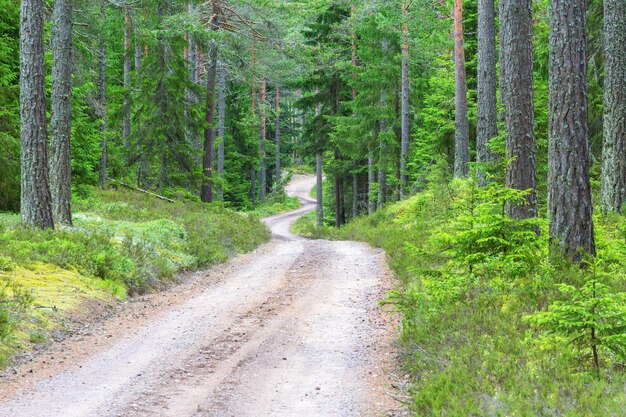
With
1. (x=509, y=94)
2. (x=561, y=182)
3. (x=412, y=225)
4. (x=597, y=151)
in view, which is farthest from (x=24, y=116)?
(x=597, y=151)

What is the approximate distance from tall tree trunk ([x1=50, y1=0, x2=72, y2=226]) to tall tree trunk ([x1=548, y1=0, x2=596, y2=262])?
11.6 meters

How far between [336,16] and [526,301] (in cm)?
3040

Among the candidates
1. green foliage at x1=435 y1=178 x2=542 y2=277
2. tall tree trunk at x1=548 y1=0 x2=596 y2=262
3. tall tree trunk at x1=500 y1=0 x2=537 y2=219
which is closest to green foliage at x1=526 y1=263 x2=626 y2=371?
green foliage at x1=435 y1=178 x2=542 y2=277

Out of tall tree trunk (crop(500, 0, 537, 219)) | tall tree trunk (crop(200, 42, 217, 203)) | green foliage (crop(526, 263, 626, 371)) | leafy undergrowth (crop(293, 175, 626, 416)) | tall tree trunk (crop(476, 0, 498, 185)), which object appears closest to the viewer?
leafy undergrowth (crop(293, 175, 626, 416))

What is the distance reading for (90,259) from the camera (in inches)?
477

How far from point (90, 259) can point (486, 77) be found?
39.5 feet

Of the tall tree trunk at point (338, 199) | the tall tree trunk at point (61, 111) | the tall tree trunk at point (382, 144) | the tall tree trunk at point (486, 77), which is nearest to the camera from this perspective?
the tall tree trunk at point (61, 111)

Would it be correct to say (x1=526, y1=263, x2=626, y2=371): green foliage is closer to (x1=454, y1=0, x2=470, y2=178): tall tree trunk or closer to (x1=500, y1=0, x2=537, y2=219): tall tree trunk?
(x1=500, y1=0, x2=537, y2=219): tall tree trunk

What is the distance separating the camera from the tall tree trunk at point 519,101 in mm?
10945

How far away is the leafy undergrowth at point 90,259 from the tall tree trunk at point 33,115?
2.11 feet

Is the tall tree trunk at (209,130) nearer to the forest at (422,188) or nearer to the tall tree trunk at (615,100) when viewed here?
the forest at (422,188)

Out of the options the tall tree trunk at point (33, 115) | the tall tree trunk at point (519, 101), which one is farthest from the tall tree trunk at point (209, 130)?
the tall tree trunk at point (519, 101)

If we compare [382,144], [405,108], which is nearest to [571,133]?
[405,108]

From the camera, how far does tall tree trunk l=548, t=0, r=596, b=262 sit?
9227 mm
